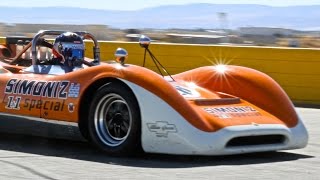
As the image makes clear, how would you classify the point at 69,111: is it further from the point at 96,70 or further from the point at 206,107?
the point at 206,107

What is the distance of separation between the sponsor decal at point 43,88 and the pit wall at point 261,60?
728 cm

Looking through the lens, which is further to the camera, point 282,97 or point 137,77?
point 282,97

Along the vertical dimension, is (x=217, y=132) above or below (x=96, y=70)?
below

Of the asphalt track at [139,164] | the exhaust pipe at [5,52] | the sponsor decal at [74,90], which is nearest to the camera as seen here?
the asphalt track at [139,164]

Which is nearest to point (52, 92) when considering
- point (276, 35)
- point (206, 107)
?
point (206, 107)

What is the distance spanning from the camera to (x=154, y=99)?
6852 millimetres

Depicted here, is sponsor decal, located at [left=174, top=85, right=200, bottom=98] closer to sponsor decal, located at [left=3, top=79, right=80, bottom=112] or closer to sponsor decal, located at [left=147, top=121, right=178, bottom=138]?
sponsor decal, located at [left=147, top=121, right=178, bottom=138]

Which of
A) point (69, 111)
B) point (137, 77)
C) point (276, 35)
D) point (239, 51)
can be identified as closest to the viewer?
point (137, 77)

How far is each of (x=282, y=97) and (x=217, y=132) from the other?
1.29 metres

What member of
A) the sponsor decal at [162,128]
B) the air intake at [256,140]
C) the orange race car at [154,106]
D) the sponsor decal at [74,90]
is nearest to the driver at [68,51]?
the orange race car at [154,106]

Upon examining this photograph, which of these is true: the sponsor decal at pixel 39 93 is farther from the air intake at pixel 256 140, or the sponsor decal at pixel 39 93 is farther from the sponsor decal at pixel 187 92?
the air intake at pixel 256 140

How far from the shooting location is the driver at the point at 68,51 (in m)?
8.52

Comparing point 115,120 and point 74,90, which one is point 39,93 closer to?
point 74,90

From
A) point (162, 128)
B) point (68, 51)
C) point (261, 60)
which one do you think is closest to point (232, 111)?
point (162, 128)
